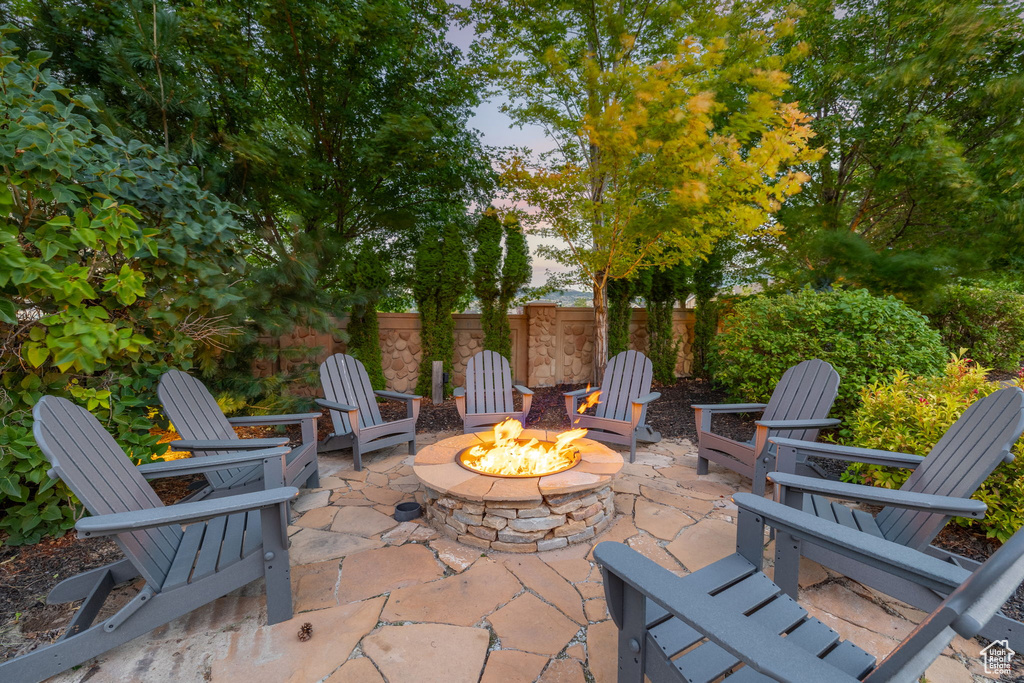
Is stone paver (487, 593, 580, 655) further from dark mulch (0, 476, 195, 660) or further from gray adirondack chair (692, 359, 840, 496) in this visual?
dark mulch (0, 476, 195, 660)

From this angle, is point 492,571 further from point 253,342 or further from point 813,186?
point 813,186

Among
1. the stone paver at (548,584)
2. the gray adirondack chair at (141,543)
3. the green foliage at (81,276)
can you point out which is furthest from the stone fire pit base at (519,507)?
the green foliage at (81,276)

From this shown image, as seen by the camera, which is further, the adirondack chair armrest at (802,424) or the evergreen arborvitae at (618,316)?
the evergreen arborvitae at (618,316)

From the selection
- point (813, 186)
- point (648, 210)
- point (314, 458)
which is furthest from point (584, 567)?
point (813, 186)

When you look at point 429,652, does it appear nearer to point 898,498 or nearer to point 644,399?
point 898,498

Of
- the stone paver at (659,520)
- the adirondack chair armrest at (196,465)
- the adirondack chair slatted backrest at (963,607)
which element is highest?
the adirondack chair slatted backrest at (963,607)

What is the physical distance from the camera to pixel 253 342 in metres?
3.69

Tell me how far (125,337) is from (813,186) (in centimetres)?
876

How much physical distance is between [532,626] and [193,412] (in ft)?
7.56

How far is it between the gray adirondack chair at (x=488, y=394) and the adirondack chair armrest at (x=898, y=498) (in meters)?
2.45

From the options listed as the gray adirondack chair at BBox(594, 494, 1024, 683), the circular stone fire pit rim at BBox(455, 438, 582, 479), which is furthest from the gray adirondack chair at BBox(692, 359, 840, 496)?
the gray adirondack chair at BBox(594, 494, 1024, 683)

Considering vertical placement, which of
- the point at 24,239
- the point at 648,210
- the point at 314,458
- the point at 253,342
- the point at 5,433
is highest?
the point at 648,210

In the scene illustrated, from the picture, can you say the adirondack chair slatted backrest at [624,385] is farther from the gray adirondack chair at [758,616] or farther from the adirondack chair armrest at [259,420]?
the adirondack chair armrest at [259,420]

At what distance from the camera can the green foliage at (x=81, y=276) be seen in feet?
5.94
